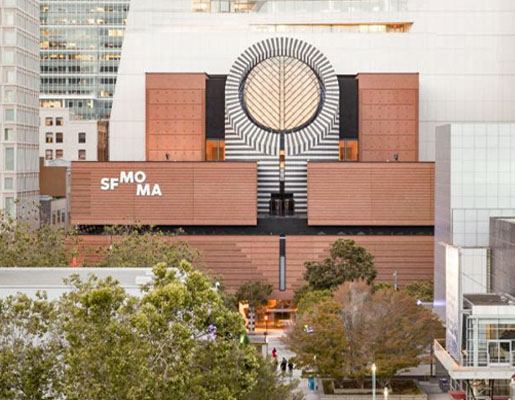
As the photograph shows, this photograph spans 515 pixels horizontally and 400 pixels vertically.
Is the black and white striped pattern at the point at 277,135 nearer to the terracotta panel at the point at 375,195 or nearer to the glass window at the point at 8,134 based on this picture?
the terracotta panel at the point at 375,195

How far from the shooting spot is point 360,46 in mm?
104062

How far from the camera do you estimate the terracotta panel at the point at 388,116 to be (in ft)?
334

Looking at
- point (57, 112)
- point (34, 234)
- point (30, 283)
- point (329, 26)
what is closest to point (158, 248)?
point (34, 234)

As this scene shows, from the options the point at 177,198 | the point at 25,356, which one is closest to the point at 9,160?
the point at 177,198

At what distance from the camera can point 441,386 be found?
66.9 meters

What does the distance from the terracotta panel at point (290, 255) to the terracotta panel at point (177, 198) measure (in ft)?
6.17

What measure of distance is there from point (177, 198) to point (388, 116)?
69.4 feet

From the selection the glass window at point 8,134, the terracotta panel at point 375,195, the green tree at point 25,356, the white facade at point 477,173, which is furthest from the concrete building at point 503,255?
the glass window at point 8,134

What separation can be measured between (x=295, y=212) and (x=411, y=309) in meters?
32.0

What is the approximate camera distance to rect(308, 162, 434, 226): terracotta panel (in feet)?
303

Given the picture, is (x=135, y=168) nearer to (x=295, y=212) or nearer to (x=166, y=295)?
(x=295, y=212)

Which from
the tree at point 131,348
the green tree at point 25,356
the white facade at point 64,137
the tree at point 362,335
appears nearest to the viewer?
the tree at point 131,348

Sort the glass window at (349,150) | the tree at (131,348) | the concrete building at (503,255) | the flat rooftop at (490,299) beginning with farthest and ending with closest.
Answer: the glass window at (349,150), the concrete building at (503,255), the flat rooftop at (490,299), the tree at (131,348)

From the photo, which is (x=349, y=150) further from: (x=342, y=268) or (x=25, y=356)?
(x=25, y=356)
